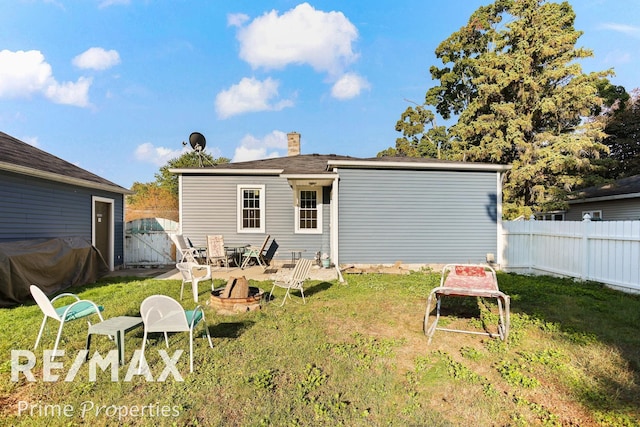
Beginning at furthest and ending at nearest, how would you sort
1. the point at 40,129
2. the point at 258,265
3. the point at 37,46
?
the point at 40,129 → the point at 37,46 → the point at 258,265

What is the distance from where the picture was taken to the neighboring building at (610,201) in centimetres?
1232

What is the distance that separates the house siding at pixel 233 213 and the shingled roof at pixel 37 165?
9.21 feet

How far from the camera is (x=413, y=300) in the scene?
6035mm

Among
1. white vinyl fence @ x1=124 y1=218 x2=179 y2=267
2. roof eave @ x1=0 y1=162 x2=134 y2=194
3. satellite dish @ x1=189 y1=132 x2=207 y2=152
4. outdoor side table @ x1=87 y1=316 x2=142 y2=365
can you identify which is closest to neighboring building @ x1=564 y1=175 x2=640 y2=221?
outdoor side table @ x1=87 y1=316 x2=142 y2=365

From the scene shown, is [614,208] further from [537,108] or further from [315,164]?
[315,164]

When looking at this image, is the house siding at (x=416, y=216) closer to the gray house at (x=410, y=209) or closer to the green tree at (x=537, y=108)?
the gray house at (x=410, y=209)

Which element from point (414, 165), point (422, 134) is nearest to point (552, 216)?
Result: point (422, 134)

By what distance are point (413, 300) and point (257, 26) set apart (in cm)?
1329

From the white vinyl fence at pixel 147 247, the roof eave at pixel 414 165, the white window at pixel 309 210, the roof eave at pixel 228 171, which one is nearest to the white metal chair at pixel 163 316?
the roof eave at pixel 414 165

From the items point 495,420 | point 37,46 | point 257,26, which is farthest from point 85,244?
point 257,26

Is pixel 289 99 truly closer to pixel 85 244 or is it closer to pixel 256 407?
pixel 85 244

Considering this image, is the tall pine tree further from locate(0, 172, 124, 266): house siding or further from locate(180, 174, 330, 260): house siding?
locate(0, 172, 124, 266): house siding

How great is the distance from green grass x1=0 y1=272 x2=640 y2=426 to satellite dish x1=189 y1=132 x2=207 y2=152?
867 centimetres

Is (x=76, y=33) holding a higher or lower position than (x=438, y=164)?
higher
